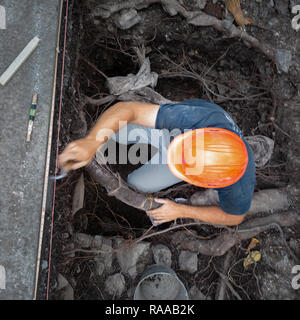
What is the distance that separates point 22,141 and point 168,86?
177 cm

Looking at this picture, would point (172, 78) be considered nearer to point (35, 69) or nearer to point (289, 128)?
point (289, 128)

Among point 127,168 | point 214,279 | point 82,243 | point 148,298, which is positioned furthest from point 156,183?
point 214,279

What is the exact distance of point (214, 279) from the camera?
109 inches

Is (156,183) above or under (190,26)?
under

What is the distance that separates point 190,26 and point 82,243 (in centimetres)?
231

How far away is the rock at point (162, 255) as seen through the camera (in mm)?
2551

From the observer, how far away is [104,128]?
5.35ft

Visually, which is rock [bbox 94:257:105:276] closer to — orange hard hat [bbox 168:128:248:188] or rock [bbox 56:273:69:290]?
rock [bbox 56:273:69:290]

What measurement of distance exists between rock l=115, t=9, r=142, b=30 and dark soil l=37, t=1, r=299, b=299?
70 mm

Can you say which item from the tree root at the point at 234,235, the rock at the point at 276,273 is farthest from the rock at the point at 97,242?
the rock at the point at 276,273

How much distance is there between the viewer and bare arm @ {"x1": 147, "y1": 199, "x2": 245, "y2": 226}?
2.04 metres
